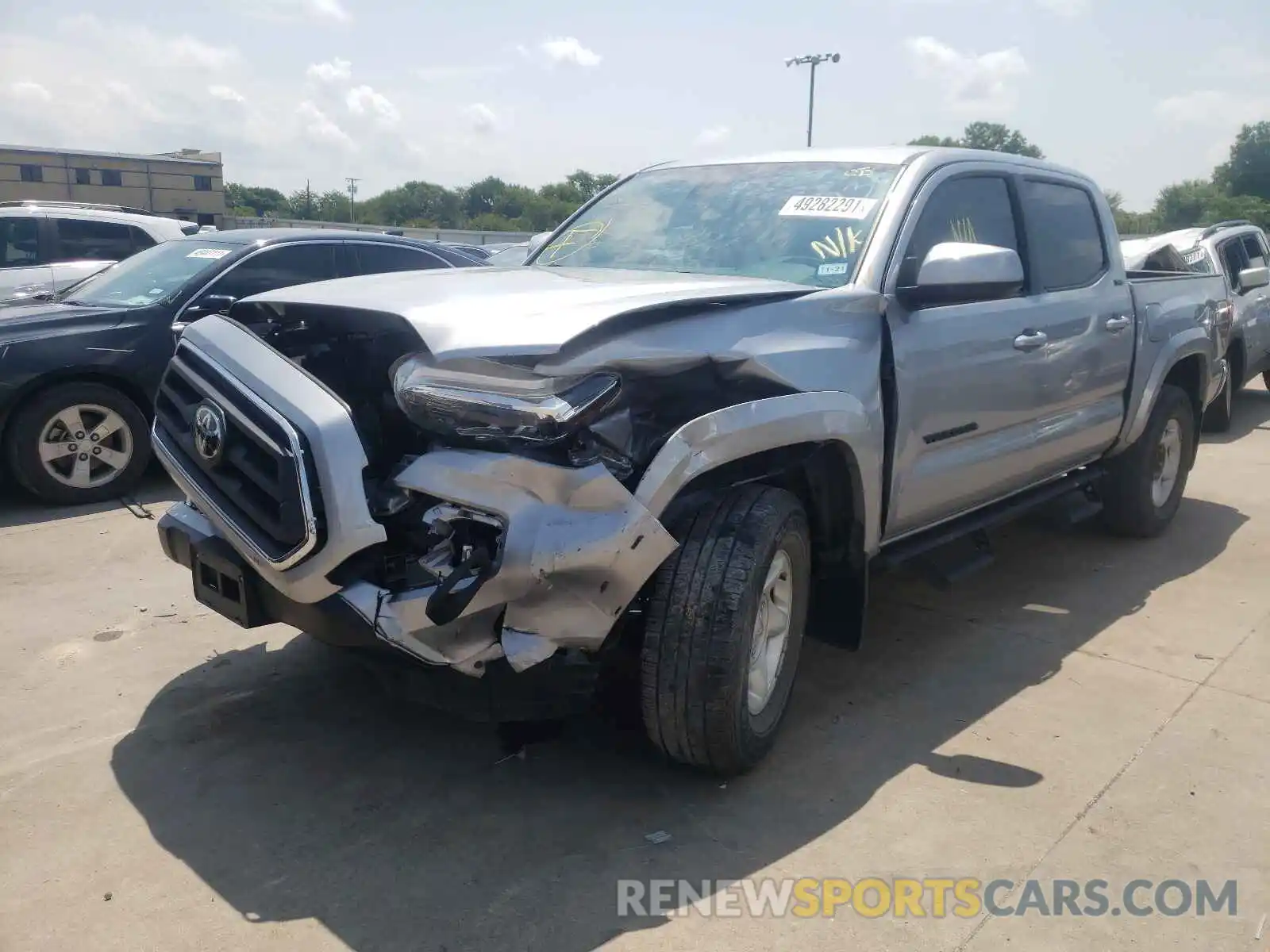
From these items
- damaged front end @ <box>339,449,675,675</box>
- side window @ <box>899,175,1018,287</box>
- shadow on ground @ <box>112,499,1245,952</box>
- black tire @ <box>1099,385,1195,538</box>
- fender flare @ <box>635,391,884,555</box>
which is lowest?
shadow on ground @ <box>112,499,1245,952</box>

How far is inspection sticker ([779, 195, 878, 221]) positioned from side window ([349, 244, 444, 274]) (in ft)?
13.3

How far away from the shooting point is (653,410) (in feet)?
9.45

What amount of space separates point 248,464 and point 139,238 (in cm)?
862

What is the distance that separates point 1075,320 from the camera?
15.4ft

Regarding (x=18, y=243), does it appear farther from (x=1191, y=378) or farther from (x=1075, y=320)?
(x=1191, y=378)

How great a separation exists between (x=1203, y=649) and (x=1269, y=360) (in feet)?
25.8

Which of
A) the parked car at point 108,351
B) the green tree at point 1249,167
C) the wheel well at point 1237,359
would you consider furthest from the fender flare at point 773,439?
the green tree at point 1249,167

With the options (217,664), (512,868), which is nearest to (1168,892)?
(512,868)

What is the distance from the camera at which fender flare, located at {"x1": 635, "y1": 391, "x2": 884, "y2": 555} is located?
271 centimetres

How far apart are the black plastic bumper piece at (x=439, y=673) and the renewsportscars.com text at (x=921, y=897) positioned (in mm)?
506

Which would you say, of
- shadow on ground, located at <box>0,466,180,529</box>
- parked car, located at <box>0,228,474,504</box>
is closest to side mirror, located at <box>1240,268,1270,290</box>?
parked car, located at <box>0,228,474,504</box>

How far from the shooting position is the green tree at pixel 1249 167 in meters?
76.1

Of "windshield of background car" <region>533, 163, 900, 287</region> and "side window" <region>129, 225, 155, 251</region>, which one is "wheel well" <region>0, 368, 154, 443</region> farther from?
"side window" <region>129, 225, 155, 251</region>

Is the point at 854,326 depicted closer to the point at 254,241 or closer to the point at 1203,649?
the point at 1203,649
